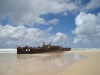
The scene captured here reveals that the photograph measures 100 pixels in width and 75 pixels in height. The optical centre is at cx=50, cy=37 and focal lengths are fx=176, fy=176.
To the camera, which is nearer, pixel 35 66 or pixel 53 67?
pixel 53 67

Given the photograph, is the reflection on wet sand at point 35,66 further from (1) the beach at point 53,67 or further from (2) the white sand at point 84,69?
(2) the white sand at point 84,69

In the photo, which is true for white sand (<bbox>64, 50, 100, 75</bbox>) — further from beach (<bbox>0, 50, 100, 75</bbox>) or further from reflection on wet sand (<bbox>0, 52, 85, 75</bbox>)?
reflection on wet sand (<bbox>0, 52, 85, 75</bbox>)

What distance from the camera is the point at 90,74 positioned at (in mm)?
5402

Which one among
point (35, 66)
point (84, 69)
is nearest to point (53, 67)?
point (35, 66)

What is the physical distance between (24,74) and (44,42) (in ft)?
92.7

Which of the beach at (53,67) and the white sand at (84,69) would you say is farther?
the beach at (53,67)

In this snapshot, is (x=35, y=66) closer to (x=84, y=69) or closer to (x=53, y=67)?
(x=53, y=67)

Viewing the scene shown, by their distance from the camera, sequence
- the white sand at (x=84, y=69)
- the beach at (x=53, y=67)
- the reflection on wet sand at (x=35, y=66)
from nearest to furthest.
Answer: the white sand at (x=84, y=69) → the beach at (x=53, y=67) → the reflection on wet sand at (x=35, y=66)

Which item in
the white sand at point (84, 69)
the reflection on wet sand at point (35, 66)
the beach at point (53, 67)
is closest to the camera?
the white sand at point (84, 69)

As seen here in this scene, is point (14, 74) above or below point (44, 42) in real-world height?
below

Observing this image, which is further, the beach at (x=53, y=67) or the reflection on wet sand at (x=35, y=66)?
the reflection on wet sand at (x=35, y=66)

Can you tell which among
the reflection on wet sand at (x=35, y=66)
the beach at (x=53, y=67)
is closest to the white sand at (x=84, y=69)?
the beach at (x=53, y=67)

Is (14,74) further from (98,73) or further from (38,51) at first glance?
(38,51)

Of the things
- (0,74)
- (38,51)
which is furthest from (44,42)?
(0,74)
